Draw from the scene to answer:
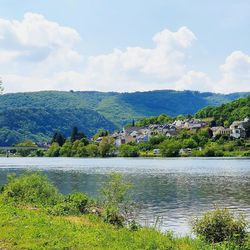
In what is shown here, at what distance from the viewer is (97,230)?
1956 cm

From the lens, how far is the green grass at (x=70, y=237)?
16.3 m

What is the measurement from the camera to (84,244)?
1656cm

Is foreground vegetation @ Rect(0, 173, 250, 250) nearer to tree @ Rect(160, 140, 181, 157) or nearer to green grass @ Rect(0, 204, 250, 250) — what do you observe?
green grass @ Rect(0, 204, 250, 250)

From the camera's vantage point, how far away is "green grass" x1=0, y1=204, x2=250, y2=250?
53.6 ft

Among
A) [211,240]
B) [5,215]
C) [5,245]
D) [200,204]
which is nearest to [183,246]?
[211,240]

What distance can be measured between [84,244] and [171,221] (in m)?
18.4

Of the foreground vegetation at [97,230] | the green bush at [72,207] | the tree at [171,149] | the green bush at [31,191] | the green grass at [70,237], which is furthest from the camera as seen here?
the tree at [171,149]

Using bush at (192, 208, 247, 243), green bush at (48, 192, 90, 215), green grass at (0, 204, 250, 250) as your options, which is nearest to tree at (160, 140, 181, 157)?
green bush at (48, 192, 90, 215)

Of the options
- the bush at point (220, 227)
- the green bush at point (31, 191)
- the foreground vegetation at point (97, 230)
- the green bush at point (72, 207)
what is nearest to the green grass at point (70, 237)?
the foreground vegetation at point (97, 230)

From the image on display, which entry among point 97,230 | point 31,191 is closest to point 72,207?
point 31,191

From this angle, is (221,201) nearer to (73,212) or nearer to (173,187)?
(173,187)

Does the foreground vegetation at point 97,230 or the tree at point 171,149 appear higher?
the foreground vegetation at point 97,230

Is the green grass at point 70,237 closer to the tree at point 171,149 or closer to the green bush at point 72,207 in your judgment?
the green bush at point 72,207

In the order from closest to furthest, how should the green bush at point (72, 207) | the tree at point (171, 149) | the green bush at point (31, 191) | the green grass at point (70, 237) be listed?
the green grass at point (70, 237)
the green bush at point (72, 207)
the green bush at point (31, 191)
the tree at point (171, 149)
